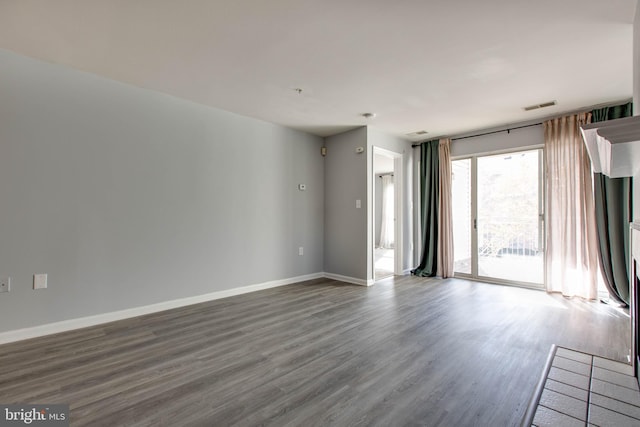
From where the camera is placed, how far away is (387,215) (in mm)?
9422

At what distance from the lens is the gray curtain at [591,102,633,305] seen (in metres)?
3.52

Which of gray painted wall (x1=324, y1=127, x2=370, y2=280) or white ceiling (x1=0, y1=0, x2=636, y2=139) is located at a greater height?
white ceiling (x1=0, y1=0, x2=636, y2=139)

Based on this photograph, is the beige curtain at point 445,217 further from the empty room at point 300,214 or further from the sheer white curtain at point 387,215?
the sheer white curtain at point 387,215

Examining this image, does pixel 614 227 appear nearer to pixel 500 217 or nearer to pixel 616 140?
pixel 500 217

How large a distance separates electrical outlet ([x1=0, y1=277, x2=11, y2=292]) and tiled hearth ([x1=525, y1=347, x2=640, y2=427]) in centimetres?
384

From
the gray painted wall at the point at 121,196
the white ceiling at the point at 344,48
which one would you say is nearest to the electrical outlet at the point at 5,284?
the gray painted wall at the point at 121,196

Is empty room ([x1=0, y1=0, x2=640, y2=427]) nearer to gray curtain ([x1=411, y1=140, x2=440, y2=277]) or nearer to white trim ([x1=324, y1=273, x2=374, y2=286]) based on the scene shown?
white trim ([x1=324, y1=273, x2=374, y2=286])

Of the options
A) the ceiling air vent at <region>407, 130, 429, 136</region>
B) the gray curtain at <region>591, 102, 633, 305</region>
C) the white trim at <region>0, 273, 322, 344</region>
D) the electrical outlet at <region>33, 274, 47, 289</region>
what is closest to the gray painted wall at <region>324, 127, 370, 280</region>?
the ceiling air vent at <region>407, 130, 429, 136</region>

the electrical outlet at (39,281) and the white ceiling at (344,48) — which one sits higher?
the white ceiling at (344,48)

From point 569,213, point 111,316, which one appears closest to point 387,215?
point 569,213

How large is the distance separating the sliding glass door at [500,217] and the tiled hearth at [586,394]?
253 centimetres

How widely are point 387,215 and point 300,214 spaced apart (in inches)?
205

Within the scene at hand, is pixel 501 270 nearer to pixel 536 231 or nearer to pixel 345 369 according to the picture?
pixel 536 231

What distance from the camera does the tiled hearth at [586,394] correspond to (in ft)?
5.15
